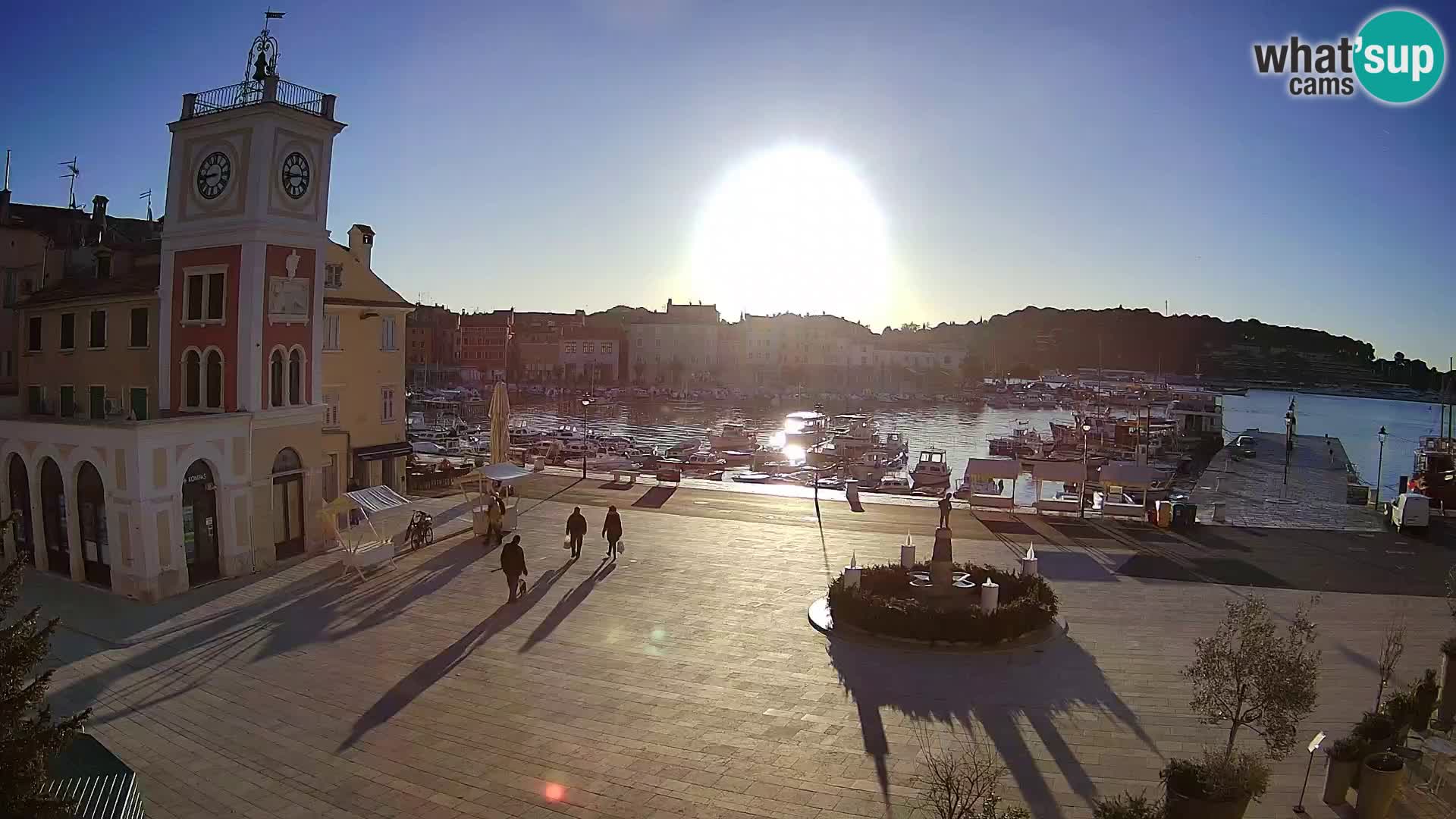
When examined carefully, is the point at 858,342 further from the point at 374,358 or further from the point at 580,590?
the point at 580,590

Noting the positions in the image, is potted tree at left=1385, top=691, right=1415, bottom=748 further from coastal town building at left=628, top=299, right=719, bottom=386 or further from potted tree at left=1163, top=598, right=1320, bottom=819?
coastal town building at left=628, top=299, right=719, bottom=386

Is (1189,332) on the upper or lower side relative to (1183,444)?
upper

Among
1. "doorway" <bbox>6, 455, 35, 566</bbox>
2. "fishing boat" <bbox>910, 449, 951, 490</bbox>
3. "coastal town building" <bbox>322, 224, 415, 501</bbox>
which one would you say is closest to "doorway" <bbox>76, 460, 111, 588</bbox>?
"doorway" <bbox>6, 455, 35, 566</bbox>

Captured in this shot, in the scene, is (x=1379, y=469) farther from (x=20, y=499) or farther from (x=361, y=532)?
(x=20, y=499)

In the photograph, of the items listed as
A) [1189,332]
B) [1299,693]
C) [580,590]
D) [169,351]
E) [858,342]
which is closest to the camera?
[1299,693]

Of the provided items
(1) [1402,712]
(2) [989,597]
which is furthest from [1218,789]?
(2) [989,597]

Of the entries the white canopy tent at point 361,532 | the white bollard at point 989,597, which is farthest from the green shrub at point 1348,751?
the white canopy tent at point 361,532

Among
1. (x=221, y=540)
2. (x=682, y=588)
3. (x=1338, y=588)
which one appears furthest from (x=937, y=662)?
(x=221, y=540)

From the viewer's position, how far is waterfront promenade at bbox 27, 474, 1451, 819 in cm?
809

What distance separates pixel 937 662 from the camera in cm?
1121

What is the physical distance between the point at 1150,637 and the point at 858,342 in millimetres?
120476

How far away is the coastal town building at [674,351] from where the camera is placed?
11775 centimetres

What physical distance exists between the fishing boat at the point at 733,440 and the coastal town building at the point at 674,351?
180 ft

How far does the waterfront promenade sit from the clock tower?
391cm
